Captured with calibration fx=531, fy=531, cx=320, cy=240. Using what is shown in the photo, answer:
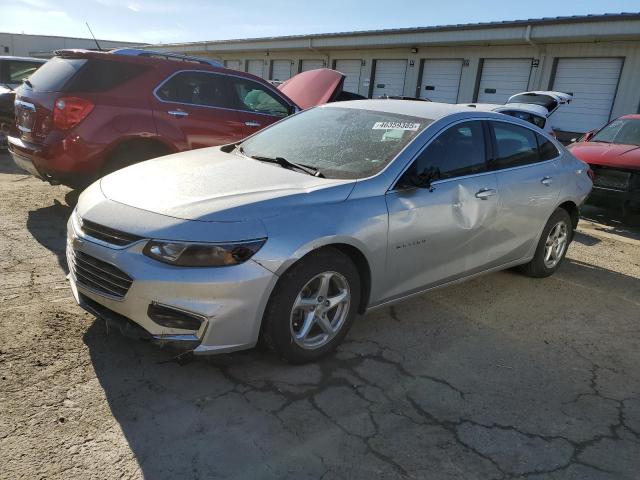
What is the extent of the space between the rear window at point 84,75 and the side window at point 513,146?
3.84m

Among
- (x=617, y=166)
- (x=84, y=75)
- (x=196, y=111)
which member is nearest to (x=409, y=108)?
(x=196, y=111)

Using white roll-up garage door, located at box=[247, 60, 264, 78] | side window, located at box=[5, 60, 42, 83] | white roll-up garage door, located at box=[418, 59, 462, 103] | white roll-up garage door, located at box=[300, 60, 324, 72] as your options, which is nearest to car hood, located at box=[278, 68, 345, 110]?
side window, located at box=[5, 60, 42, 83]

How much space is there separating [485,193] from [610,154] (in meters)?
5.28

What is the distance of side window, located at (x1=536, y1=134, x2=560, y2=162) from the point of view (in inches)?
193

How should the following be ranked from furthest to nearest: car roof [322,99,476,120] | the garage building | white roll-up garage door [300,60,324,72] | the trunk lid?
1. white roll-up garage door [300,60,324,72]
2. the garage building
3. the trunk lid
4. car roof [322,99,476,120]

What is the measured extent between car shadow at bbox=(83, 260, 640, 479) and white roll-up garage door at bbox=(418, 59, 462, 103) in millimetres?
15682

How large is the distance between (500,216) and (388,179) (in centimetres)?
132

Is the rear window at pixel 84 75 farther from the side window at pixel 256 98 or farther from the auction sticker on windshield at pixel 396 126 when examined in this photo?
the auction sticker on windshield at pixel 396 126

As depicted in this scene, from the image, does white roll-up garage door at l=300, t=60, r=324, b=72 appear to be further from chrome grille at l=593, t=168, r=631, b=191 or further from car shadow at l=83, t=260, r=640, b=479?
car shadow at l=83, t=260, r=640, b=479

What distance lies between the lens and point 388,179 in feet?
11.3

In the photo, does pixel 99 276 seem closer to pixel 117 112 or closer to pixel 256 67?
pixel 117 112

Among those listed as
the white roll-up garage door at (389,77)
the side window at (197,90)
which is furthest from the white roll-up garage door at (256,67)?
the side window at (197,90)

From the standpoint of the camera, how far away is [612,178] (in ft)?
26.2

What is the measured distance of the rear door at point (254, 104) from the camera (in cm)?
661
